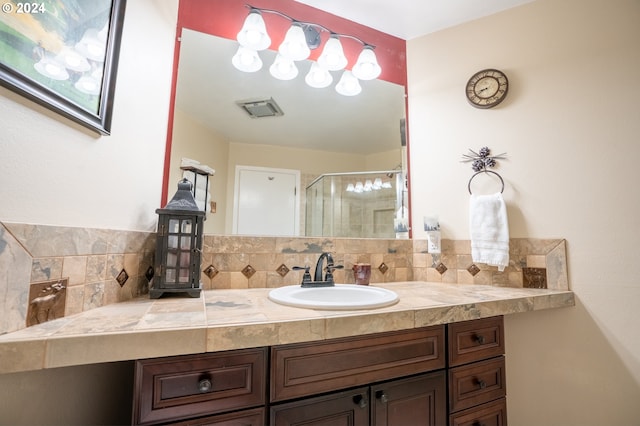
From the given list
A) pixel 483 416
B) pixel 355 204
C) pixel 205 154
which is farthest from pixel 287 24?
pixel 483 416

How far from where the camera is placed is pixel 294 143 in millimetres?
1530

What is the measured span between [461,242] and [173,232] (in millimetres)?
1433

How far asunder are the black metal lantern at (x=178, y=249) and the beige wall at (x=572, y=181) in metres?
1.32

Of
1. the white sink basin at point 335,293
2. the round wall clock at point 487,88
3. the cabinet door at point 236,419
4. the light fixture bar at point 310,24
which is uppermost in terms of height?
the light fixture bar at point 310,24

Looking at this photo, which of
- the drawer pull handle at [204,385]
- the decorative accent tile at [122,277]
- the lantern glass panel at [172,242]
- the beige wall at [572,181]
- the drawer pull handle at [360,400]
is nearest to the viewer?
the drawer pull handle at [204,385]

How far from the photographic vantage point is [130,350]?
613 millimetres

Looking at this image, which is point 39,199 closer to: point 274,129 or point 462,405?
point 274,129

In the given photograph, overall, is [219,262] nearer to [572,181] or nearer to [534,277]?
[534,277]

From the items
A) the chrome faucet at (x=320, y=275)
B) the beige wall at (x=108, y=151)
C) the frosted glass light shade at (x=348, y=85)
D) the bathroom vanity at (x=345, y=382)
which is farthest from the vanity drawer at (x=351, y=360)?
the frosted glass light shade at (x=348, y=85)

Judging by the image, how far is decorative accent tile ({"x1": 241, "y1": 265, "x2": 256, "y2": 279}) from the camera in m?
1.29

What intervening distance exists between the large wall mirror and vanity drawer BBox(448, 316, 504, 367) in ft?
2.23

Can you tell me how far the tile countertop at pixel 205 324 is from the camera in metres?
0.58

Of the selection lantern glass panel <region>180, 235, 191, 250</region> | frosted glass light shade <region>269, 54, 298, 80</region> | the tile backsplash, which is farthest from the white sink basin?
frosted glass light shade <region>269, 54, 298, 80</region>

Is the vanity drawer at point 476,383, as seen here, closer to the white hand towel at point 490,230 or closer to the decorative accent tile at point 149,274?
the white hand towel at point 490,230
